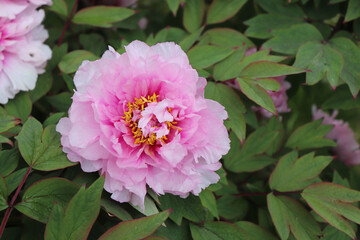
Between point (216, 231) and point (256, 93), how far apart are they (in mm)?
250

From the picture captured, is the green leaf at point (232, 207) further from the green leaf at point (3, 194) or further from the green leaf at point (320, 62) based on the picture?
the green leaf at point (3, 194)

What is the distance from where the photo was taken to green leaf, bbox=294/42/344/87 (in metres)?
0.76

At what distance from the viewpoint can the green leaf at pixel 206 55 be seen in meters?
0.70

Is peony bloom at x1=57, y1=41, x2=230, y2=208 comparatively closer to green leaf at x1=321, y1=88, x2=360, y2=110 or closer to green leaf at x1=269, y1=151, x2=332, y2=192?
green leaf at x1=269, y1=151, x2=332, y2=192

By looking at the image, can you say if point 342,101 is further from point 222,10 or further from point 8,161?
point 8,161

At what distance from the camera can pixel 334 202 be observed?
0.69 m

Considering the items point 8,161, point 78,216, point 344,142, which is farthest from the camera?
point 344,142

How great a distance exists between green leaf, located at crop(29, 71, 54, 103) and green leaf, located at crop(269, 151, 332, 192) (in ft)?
1.58

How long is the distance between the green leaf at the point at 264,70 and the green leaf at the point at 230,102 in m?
0.04

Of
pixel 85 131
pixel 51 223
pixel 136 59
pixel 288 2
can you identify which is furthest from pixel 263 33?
pixel 51 223

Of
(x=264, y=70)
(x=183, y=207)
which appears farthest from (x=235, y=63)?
(x=183, y=207)

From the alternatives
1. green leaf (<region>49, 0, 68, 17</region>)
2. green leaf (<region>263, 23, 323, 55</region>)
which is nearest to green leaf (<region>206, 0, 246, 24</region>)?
green leaf (<region>263, 23, 323, 55</region>)

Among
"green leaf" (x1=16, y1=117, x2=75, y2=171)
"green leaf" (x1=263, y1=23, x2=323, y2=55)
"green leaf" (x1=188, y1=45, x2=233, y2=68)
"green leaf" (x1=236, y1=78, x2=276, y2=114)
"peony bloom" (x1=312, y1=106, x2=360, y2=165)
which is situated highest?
"green leaf" (x1=188, y1=45, x2=233, y2=68)

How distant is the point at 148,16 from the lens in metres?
1.18
